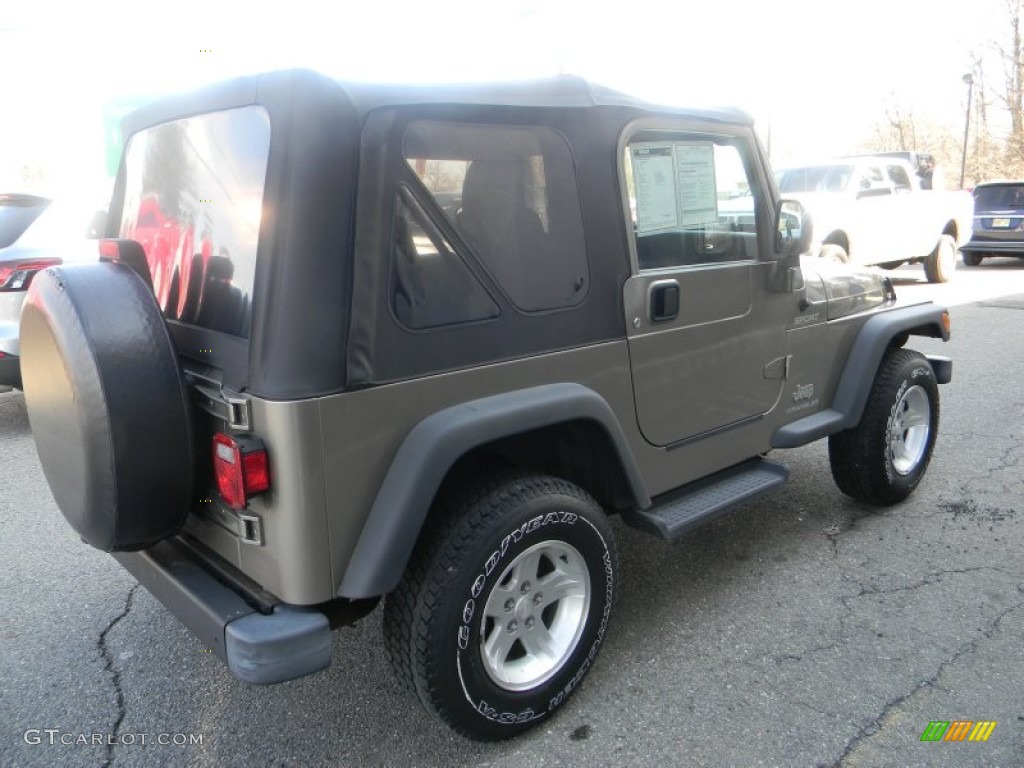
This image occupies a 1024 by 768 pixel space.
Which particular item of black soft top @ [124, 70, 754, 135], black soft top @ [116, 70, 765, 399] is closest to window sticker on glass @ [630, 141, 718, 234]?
black soft top @ [124, 70, 754, 135]

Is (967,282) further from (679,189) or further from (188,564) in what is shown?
(188,564)

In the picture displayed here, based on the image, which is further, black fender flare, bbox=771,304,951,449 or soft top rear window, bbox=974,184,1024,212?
soft top rear window, bbox=974,184,1024,212

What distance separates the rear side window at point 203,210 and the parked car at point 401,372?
1cm

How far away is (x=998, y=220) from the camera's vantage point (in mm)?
14688

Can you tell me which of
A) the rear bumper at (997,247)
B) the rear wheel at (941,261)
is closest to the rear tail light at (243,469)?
the rear wheel at (941,261)

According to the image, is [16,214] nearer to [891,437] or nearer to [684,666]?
[684,666]

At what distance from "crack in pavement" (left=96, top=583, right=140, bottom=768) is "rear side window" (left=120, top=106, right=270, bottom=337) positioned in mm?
1329

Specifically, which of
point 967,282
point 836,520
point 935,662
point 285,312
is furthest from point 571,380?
point 967,282

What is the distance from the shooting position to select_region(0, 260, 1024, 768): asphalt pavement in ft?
8.18

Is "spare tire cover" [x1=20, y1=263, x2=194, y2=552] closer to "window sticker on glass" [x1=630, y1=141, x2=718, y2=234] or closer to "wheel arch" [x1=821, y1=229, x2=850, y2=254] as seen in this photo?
"window sticker on glass" [x1=630, y1=141, x2=718, y2=234]

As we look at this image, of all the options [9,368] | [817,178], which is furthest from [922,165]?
[9,368]

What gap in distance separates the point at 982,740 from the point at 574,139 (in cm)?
225

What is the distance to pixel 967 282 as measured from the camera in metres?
13.4

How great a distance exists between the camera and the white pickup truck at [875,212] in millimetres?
11016
